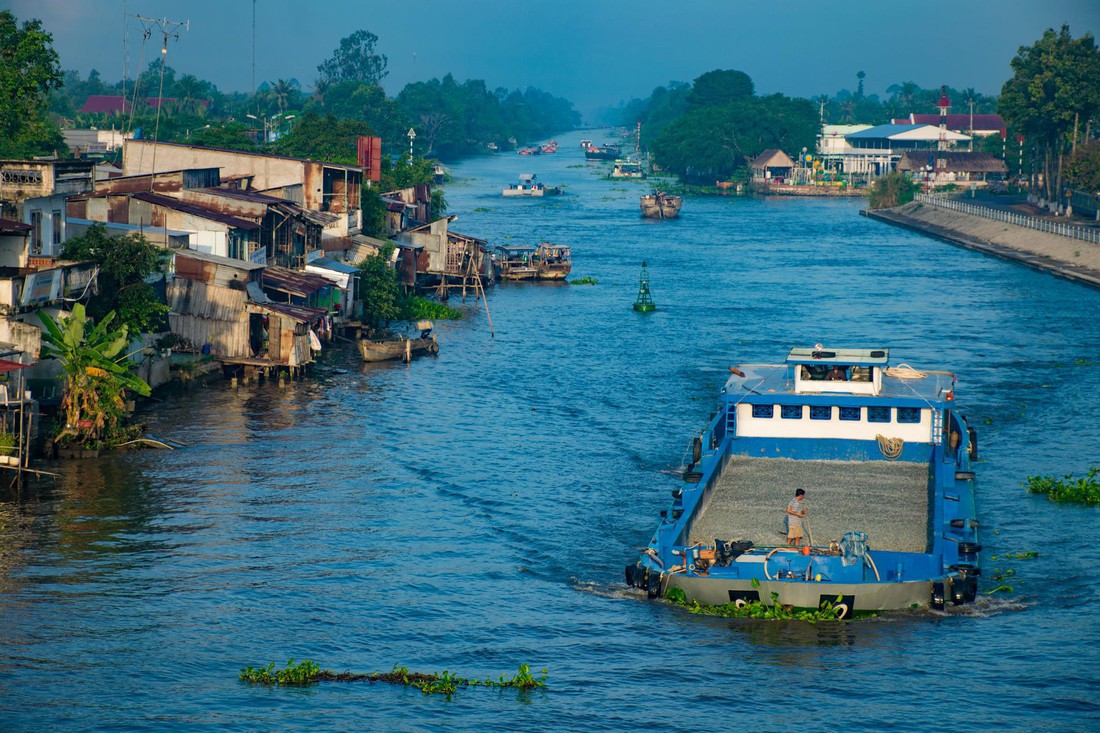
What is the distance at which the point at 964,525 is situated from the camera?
1137 inches

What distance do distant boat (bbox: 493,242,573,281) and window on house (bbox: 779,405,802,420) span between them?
149ft

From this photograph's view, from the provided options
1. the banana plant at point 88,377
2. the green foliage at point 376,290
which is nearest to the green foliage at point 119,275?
the banana plant at point 88,377

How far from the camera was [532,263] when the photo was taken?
7900 cm

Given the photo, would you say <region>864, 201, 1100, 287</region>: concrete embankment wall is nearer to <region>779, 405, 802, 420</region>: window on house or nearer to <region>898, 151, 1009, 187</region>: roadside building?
<region>898, 151, 1009, 187</region>: roadside building

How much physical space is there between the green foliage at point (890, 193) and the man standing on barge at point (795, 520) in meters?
112

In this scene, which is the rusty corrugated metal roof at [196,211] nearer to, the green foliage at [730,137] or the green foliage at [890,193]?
the green foliage at [890,193]

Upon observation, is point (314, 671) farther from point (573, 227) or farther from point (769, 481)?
point (573, 227)

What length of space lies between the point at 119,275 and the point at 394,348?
1382cm

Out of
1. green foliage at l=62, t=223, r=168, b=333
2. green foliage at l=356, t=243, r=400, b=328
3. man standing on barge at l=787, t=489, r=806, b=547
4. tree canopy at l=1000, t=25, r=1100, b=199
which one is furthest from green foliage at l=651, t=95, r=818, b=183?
man standing on barge at l=787, t=489, r=806, b=547

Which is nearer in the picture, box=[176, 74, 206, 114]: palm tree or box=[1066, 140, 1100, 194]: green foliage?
box=[1066, 140, 1100, 194]: green foliage

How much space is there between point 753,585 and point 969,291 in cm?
5478

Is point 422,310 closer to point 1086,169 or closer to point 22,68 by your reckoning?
point 22,68

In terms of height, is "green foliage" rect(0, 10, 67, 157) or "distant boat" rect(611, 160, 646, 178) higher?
"distant boat" rect(611, 160, 646, 178)

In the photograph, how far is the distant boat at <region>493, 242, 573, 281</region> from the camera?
7838 cm
